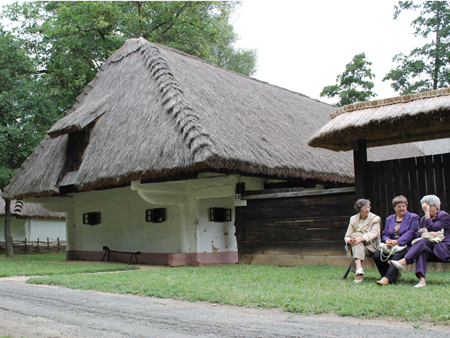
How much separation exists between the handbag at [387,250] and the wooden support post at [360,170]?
66.1 inches

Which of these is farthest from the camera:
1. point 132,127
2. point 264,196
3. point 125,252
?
point 125,252

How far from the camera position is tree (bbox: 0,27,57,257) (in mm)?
14930

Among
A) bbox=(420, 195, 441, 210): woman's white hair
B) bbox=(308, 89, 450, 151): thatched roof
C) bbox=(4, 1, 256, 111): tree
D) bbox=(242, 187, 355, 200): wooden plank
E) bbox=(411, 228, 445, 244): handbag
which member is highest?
bbox=(4, 1, 256, 111): tree

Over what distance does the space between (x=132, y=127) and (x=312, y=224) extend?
4925 mm

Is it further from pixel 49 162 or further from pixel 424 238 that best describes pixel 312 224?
pixel 49 162

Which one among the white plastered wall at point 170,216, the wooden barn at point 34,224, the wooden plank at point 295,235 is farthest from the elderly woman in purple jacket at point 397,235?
the wooden barn at point 34,224

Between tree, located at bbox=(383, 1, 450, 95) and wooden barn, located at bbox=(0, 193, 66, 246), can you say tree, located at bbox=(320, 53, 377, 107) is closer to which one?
tree, located at bbox=(383, 1, 450, 95)

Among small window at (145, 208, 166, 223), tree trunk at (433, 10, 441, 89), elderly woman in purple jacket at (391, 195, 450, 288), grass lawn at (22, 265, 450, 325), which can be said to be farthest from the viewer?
tree trunk at (433, 10, 441, 89)

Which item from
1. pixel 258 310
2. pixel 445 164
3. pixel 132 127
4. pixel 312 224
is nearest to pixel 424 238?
pixel 445 164

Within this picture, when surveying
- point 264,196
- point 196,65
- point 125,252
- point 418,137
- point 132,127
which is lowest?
point 125,252

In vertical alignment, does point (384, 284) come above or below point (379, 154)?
below

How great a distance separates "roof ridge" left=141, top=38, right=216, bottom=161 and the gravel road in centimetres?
391

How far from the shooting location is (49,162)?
1289 centimetres

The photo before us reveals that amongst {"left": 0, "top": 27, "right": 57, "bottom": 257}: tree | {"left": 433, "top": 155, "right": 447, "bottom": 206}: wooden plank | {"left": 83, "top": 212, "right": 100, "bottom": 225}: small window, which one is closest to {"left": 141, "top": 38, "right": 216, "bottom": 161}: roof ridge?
{"left": 433, "top": 155, "right": 447, "bottom": 206}: wooden plank
